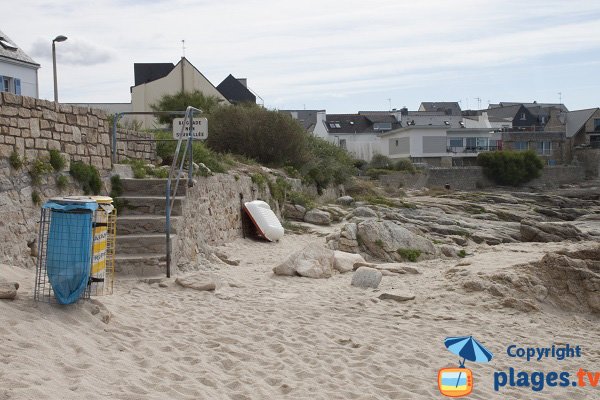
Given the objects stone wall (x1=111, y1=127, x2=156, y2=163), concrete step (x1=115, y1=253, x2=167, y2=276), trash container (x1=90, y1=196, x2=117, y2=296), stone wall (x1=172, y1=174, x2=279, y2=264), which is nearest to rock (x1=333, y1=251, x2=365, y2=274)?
stone wall (x1=172, y1=174, x2=279, y2=264)

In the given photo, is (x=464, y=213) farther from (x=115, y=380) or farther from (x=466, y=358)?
(x=115, y=380)

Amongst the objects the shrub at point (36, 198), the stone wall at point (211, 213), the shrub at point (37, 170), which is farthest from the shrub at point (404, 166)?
the shrub at point (36, 198)

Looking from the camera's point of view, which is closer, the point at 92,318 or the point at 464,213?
the point at 92,318

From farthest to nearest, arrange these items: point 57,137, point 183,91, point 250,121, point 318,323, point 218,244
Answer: point 183,91
point 250,121
point 218,244
point 57,137
point 318,323

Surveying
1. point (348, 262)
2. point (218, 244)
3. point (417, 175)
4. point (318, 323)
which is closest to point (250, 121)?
point (218, 244)

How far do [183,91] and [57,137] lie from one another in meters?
31.0

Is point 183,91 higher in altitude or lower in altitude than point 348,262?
higher

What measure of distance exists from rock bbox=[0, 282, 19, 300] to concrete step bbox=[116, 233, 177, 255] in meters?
2.99

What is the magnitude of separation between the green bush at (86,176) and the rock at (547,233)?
46.8ft

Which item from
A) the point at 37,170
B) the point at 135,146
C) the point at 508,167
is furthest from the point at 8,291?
the point at 508,167

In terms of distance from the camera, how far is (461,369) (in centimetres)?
671

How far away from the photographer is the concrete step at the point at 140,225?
388 inches

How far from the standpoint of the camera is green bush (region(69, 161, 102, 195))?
384 inches

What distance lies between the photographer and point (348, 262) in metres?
11.8
